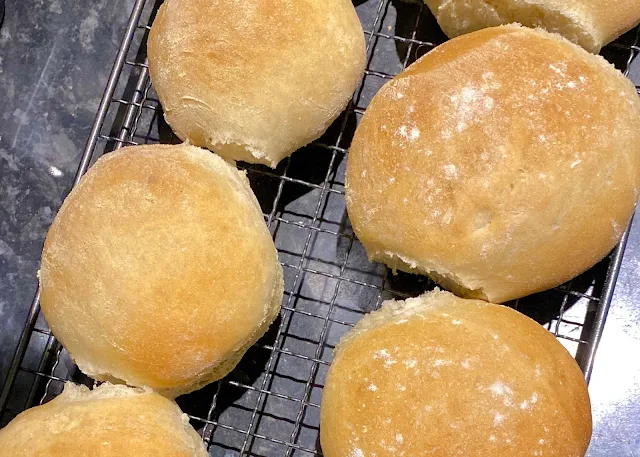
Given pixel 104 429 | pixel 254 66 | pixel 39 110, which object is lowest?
pixel 104 429

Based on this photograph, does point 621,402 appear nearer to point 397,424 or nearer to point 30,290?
point 397,424

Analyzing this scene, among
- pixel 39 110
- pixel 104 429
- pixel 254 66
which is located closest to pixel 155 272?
pixel 104 429

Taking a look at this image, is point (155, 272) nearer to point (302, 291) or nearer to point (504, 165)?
point (302, 291)

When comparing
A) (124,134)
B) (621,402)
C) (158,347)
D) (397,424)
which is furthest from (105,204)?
(621,402)

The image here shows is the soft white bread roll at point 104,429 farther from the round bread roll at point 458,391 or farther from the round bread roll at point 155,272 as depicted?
the round bread roll at point 458,391

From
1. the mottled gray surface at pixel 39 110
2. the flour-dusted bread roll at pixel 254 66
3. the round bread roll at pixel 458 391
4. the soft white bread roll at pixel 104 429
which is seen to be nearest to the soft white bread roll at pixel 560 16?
the flour-dusted bread roll at pixel 254 66
